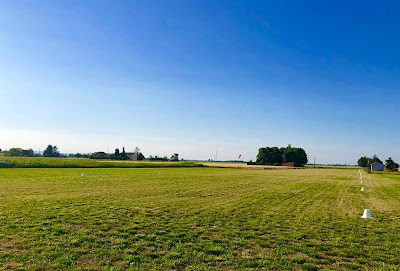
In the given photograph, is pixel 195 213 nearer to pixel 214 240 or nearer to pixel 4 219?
pixel 214 240

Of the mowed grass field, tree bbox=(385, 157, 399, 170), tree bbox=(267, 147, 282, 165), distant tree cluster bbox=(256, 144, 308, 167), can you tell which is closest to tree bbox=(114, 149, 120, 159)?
distant tree cluster bbox=(256, 144, 308, 167)

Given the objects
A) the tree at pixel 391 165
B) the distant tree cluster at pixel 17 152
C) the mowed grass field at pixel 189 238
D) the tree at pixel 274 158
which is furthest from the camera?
the tree at pixel 274 158

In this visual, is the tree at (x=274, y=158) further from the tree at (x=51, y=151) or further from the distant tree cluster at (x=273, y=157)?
the tree at (x=51, y=151)

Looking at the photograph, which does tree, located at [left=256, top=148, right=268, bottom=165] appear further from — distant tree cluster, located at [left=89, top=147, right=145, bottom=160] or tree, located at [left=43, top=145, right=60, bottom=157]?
tree, located at [left=43, top=145, right=60, bottom=157]

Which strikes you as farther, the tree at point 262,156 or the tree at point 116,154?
the tree at point 116,154

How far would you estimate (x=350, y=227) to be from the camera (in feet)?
39.1

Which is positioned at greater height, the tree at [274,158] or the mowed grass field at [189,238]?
the tree at [274,158]

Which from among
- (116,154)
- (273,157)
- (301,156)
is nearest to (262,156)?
(273,157)

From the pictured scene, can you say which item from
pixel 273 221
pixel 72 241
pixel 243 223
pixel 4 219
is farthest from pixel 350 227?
pixel 4 219

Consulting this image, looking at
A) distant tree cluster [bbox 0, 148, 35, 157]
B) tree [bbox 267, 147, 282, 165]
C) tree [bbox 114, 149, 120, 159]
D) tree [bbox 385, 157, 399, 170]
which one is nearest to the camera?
tree [bbox 385, 157, 399, 170]

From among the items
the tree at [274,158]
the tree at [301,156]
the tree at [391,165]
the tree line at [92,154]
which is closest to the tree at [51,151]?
the tree line at [92,154]

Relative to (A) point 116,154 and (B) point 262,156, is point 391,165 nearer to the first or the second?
(B) point 262,156

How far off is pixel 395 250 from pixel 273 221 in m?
4.62

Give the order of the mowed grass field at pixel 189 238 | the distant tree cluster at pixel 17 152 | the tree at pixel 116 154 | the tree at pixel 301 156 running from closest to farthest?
the mowed grass field at pixel 189 238
the distant tree cluster at pixel 17 152
the tree at pixel 116 154
the tree at pixel 301 156
